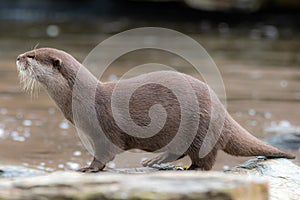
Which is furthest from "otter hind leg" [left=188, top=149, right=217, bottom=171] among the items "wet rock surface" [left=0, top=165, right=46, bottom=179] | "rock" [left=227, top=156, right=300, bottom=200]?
"wet rock surface" [left=0, top=165, right=46, bottom=179]

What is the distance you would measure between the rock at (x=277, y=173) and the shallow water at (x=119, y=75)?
35.1 inches

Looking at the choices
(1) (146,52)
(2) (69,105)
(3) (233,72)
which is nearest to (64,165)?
(2) (69,105)

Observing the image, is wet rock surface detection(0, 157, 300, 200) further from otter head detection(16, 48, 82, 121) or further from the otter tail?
the otter tail

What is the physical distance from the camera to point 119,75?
7934mm

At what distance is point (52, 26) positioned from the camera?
1294 centimetres

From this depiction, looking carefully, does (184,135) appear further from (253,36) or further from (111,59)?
(253,36)

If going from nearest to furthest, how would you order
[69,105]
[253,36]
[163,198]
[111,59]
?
[163,198] < [69,105] < [111,59] < [253,36]

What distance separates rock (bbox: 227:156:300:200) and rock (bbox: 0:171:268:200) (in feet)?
2.73

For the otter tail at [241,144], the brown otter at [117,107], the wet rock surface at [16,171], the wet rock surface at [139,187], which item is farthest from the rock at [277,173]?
the wet rock surface at [16,171]

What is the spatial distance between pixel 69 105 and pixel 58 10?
39.0ft

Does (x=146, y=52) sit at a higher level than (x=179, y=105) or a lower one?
higher

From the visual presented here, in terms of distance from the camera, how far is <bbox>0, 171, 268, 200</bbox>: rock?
2.18 m

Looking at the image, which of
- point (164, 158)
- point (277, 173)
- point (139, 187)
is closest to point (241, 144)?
point (277, 173)

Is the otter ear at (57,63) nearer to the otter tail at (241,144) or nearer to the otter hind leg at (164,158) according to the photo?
the otter hind leg at (164,158)
